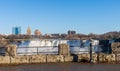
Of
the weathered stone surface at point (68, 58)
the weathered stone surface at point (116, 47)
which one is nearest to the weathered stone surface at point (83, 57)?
the weathered stone surface at point (68, 58)

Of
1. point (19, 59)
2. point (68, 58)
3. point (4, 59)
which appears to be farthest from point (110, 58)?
point (4, 59)

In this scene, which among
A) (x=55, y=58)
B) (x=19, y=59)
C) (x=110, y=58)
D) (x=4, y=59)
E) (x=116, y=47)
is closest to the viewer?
(x=4, y=59)

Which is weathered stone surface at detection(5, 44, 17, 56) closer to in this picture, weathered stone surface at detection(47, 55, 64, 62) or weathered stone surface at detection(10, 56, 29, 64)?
weathered stone surface at detection(10, 56, 29, 64)

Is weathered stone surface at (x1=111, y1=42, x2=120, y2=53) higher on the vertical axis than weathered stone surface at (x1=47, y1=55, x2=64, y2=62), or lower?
higher

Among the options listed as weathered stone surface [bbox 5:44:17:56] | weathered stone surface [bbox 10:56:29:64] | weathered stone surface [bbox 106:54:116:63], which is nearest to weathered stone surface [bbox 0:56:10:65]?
weathered stone surface [bbox 10:56:29:64]

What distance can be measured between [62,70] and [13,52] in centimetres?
476

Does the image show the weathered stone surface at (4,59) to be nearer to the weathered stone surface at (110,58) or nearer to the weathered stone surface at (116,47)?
the weathered stone surface at (110,58)

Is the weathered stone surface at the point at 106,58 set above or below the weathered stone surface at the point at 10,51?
below

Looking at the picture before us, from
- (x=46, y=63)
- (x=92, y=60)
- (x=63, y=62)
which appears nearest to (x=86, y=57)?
(x=92, y=60)

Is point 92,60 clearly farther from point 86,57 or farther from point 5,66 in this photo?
point 5,66

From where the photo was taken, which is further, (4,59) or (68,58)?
(68,58)

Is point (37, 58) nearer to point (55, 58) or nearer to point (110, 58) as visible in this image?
point (55, 58)

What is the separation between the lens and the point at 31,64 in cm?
1798

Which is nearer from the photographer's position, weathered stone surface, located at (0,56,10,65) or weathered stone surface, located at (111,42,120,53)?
weathered stone surface, located at (0,56,10,65)
